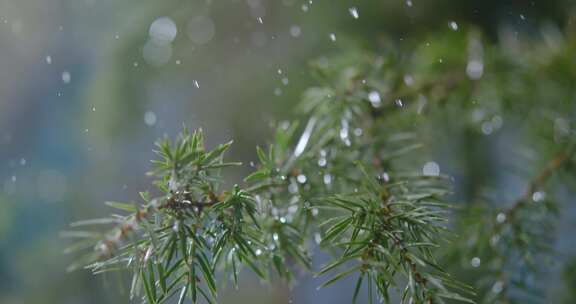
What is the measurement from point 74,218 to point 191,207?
0.65 m

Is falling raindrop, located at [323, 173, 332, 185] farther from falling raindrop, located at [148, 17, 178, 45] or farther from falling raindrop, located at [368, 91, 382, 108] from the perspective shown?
falling raindrop, located at [148, 17, 178, 45]

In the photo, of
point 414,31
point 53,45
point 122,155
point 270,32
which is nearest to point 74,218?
point 122,155

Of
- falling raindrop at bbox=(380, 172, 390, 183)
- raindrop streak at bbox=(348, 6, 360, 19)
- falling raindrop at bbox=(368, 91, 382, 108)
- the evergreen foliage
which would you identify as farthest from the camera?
raindrop streak at bbox=(348, 6, 360, 19)

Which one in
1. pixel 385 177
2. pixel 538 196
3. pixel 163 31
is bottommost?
pixel 538 196

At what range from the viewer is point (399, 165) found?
492 millimetres

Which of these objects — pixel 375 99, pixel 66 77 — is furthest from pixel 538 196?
pixel 66 77

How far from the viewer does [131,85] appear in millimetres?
771

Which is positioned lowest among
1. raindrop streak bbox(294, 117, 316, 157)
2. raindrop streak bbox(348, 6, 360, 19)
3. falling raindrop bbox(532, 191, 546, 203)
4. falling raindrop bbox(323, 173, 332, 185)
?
falling raindrop bbox(532, 191, 546, 203)

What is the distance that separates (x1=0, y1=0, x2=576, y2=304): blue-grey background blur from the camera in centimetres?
77

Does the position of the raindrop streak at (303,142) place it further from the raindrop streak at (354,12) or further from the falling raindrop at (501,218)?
the raindrop streak at (354,12)

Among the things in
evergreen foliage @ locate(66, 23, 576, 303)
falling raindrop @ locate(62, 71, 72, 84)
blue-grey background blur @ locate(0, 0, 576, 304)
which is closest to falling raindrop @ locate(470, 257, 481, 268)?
evergreen foliage @ locate(66, 23, 576, 303)

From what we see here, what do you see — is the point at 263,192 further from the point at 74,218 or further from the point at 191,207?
the point at 74,218

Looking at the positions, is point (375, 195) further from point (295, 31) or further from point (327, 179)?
point (295, 31)

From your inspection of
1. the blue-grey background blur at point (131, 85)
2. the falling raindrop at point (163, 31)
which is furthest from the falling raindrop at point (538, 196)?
the falling raindrop at point (163, 31)
